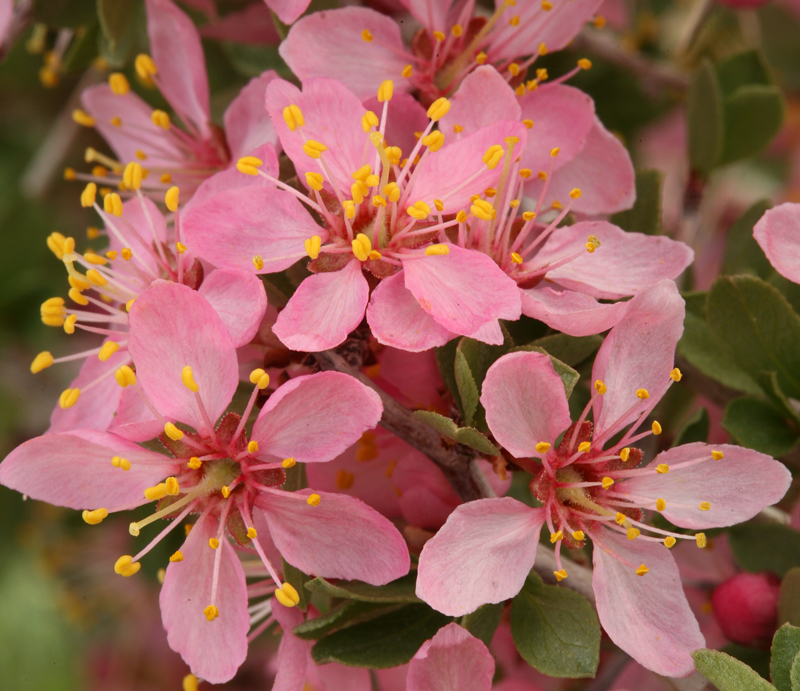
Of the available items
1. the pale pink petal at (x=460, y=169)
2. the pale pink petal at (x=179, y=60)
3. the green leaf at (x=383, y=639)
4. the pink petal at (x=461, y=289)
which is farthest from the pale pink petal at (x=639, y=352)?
the pale pink petal at (x=179, y=60)

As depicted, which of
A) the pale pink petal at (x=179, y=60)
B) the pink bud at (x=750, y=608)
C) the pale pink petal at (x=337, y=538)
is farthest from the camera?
the pale pink petal at (x=179, y=60)

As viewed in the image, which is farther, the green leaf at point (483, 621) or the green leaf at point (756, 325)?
the green leaf at point (756, 325)

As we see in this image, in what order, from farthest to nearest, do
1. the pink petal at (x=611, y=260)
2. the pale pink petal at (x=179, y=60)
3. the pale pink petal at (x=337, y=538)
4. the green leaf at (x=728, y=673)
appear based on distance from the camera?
the pale pink petal at (x=179, y=60) → the pink petal at (x=611, y=260) → the pale pink petal at (x=337, y=538) → the green leaf at (x=728, y=673)

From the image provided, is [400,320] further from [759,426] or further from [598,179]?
[759,426]

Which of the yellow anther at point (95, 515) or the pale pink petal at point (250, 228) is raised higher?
the pale pink petal at point (250, 228)

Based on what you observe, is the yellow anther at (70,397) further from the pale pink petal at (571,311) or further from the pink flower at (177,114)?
the pale pink petal at (571,311)

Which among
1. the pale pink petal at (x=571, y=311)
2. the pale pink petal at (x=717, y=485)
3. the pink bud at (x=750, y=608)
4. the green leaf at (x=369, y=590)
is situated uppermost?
the pale pink petal at (x=571, y=311)

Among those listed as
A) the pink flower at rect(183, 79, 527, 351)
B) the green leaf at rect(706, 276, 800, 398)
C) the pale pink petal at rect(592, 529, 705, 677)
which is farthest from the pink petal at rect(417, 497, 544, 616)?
the green leaf at rect(706, 276, 800, 398)
